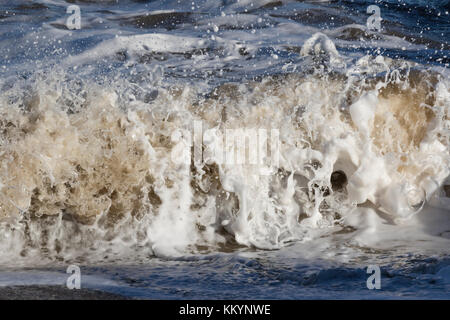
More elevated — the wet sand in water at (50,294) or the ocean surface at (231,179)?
the ocean surface at (231,179)

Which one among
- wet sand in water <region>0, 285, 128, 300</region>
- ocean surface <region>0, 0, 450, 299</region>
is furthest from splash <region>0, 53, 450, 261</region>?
wet sand in water <region>0, 285, 128, 300</region>

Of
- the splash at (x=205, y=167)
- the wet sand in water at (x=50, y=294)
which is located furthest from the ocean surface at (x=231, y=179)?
the wet sand in water at (x=50, y=294)

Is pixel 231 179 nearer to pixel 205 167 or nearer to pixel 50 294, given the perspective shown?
pixel 205 167

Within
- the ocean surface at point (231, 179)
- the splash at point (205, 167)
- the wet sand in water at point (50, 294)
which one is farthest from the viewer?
the splash at point (205, 167)

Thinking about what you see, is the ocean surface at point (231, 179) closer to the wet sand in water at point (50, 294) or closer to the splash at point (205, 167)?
the splash at point (205, 167)

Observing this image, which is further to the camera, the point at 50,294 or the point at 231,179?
the point at 231,179

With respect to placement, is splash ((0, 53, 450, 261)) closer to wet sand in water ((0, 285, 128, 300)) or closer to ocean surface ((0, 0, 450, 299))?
ocean surface ((0, 0, 450, 299))

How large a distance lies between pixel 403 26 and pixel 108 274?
5.61 m

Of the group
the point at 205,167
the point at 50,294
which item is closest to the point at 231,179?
the point at 205,167

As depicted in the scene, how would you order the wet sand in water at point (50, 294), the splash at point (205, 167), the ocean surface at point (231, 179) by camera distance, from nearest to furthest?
the wet sand in water at point (50, 294)
the ocean surface at point (231, 179)
the splash at point (205, 167)

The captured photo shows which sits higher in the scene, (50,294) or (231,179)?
(231,179)

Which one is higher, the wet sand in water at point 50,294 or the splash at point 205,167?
the splash at point 205,167

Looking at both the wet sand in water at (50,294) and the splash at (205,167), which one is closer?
the wet sand in water at (50,294)

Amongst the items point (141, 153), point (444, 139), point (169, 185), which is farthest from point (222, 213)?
point (444, 139)
